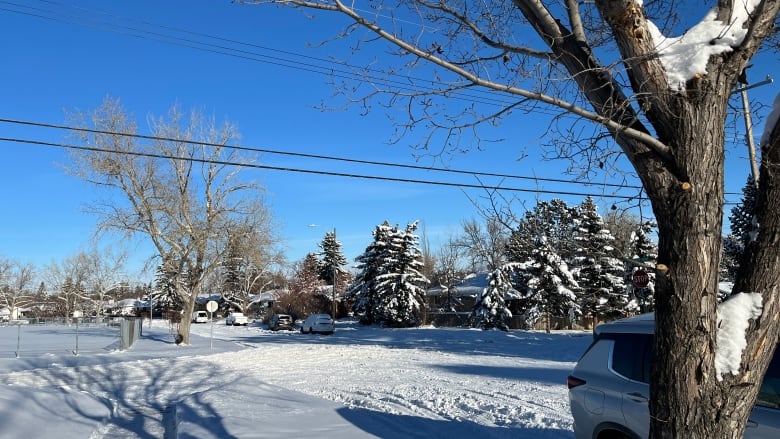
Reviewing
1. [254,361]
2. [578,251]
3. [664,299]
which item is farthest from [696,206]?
[254,361]

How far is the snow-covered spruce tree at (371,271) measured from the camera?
55287 mm

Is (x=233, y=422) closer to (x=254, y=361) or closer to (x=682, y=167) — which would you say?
(x=682, y=167)

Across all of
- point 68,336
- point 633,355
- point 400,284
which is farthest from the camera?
point 400,284

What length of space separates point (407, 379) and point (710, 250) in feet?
44.7

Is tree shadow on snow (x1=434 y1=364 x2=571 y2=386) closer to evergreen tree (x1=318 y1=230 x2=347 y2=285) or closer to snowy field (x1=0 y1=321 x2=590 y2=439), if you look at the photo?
snowy field (x1=0 y1=321 x2=590 y2=439)

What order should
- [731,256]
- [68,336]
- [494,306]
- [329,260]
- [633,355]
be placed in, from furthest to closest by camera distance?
1. [329,260]
2. [494,306]
3. [68,336]
4. [731,256]
5. [633,355]

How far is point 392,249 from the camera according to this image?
180 feet

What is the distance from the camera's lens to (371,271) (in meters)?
57.9

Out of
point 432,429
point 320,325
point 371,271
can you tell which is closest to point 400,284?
point 371,271

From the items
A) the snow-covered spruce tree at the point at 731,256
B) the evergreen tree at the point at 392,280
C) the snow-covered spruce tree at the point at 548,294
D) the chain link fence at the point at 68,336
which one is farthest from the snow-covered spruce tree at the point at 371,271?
the snow-covered spruce tree at the point at 731,256

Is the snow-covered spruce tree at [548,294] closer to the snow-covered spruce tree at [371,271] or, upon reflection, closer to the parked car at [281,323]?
the snow-covered spruce tree at [371,271]

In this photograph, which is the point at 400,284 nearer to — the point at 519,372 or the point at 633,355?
the point at 519,372

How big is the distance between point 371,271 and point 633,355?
5208 cm

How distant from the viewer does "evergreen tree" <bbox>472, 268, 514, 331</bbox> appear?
149 feet
